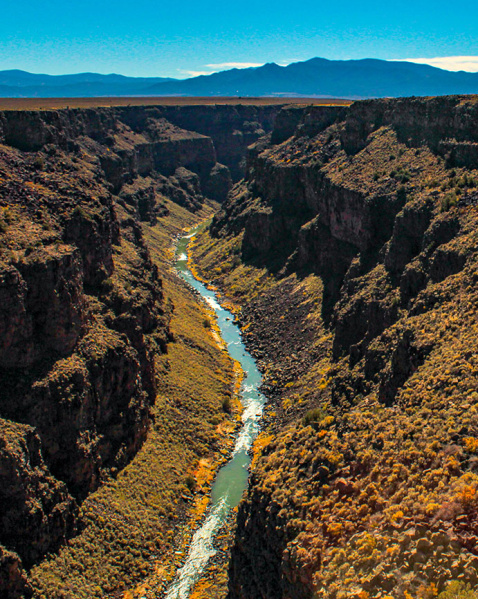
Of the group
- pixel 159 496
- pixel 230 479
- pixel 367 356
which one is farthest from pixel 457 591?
pixel 230 479

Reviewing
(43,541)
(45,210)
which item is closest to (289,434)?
(43,541)

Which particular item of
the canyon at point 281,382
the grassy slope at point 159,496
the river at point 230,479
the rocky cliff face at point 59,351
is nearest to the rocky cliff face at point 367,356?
the canyon at point 281,382

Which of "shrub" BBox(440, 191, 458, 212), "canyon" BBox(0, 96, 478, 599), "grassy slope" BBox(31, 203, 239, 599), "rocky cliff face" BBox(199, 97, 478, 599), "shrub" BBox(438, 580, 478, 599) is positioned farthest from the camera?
"shrub" BBox(440, 191, 458, 212)

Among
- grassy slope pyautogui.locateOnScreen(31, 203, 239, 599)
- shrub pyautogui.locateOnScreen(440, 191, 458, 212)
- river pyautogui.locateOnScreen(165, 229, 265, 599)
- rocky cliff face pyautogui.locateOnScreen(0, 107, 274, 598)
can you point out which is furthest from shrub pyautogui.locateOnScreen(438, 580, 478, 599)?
shrub pyautogui.locateOnScreen(440, 191, 458, 212)

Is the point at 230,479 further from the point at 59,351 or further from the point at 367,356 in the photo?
the point at 59,351

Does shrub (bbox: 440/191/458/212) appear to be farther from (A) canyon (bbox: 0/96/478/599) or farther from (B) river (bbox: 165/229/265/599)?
(B) river (bbox: 165/229/265/599)

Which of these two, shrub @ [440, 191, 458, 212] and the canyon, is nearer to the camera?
the canyon
